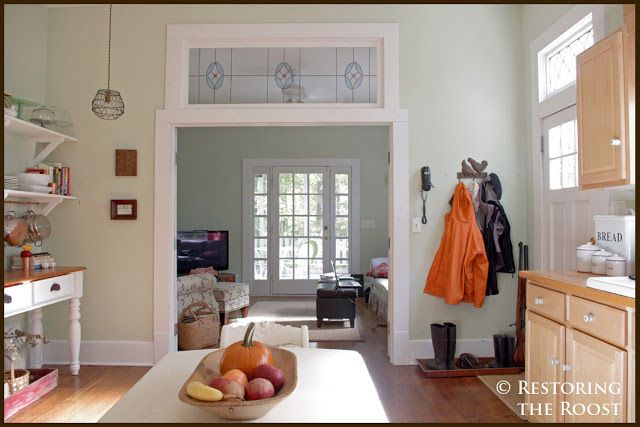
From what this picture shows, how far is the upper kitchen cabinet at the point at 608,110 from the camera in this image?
200cm

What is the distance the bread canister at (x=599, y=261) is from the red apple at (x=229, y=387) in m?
2.09

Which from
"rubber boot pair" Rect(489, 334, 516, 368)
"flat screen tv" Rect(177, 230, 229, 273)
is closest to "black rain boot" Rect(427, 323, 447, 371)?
"rubber boot pair" Rect(489, 334, 516, 368)

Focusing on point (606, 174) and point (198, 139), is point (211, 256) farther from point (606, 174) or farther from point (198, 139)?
point (606, 174)

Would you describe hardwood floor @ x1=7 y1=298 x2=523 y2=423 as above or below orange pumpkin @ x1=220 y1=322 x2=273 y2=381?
below

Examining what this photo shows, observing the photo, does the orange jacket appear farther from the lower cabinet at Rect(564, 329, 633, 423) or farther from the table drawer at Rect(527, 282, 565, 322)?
the lower cabinet at Rect(564, 329, 633, 423)

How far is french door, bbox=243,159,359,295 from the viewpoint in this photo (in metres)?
7.21

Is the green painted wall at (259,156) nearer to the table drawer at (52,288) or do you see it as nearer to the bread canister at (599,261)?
the table drawer at (52,288)

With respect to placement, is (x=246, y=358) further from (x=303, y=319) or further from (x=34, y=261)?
(x=303, y=319)

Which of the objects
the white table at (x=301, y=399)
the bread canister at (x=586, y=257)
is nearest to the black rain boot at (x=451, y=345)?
the bread canister at (x=586, y=257)

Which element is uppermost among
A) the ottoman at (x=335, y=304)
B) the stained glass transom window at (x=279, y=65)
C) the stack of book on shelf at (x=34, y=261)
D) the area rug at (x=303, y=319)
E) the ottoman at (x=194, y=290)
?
the stained glass transom window at (x=279, y=65)

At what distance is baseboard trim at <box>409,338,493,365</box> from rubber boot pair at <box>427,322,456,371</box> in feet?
0.70

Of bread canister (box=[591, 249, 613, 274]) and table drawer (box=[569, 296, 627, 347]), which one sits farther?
bread canister (box=[591, 249, 613, 274])

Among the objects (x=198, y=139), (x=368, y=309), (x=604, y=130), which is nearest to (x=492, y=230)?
(x=604, y=130)

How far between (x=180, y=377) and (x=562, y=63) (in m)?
3.37
